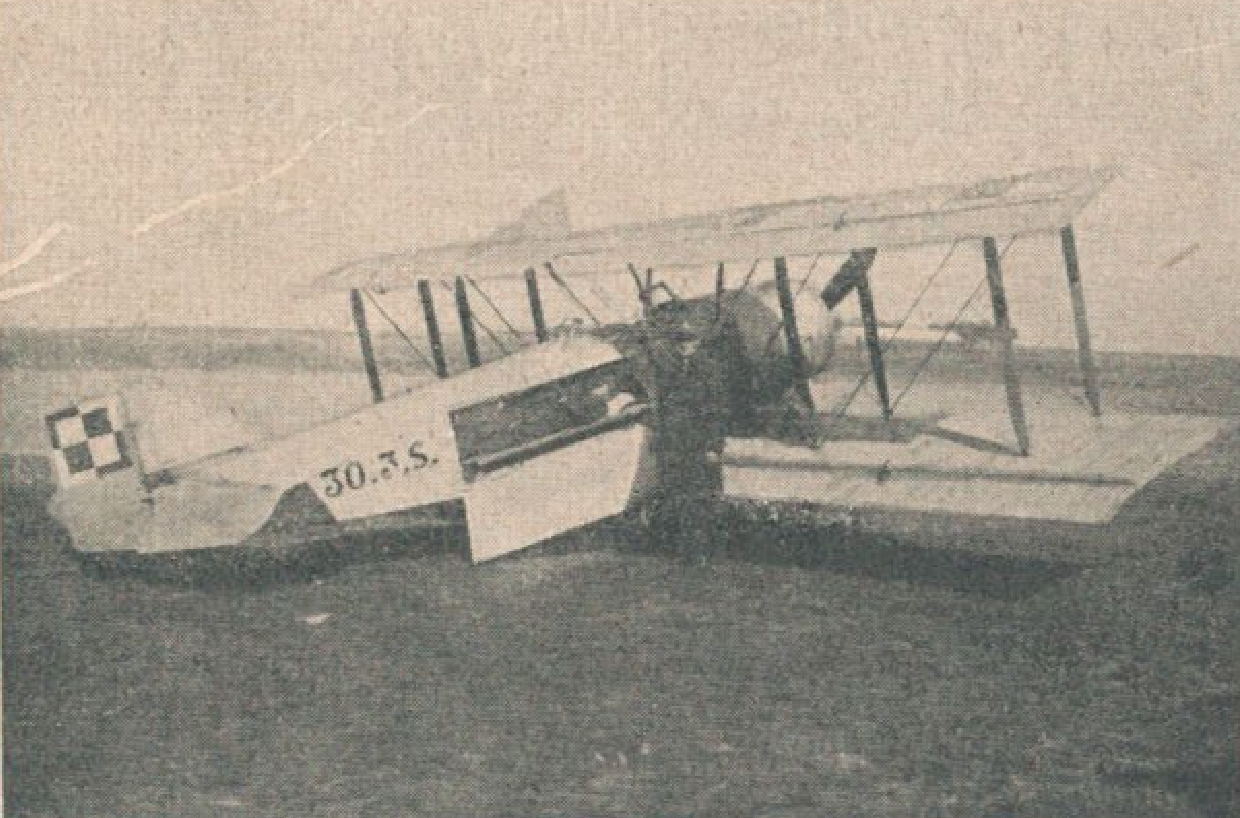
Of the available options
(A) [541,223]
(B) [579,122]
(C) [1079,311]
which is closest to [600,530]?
(A) [541,223]

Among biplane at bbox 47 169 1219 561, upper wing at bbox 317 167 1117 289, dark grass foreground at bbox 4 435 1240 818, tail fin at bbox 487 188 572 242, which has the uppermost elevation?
tail fin at bbox 487 188 572 242

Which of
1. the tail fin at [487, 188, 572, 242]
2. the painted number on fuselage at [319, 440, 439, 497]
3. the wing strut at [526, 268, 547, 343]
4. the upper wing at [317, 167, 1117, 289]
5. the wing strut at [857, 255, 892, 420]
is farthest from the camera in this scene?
the wing strut at [526, 268, 547, 343]

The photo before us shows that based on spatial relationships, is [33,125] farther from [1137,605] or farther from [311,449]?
[1137,605]

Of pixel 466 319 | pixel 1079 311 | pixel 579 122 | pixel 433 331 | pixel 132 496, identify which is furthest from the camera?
pixel 433 331

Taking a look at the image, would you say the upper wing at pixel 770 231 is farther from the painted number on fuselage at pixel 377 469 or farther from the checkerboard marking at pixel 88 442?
the checkerboard marking at pixel 88 442

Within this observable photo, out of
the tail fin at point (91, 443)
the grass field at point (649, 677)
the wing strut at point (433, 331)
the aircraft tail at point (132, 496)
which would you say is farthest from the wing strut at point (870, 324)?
the tail fin at point (91, 443)

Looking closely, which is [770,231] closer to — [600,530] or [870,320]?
[870,320]

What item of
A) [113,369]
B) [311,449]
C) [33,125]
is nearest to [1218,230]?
[311,449]

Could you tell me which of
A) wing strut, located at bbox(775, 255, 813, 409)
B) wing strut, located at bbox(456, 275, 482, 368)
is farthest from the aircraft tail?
wing strut, located at bbox(775, 255, 813, 409)

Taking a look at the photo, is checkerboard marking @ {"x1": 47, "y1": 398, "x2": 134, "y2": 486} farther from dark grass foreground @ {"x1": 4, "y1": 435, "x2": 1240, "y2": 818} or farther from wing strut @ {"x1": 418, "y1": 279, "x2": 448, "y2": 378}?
→ wing strut @ {"x1": 418, "y1": 279, "x2": 448, "y2": 378}
